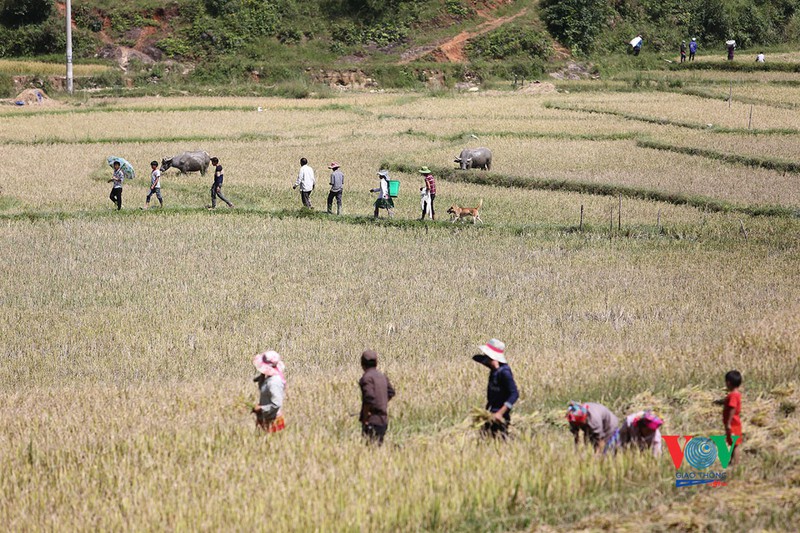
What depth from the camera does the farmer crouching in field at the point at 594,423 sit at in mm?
7848

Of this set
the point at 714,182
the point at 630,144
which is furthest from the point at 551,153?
the point at 714,182

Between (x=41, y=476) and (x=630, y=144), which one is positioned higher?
(x=630, y=144)

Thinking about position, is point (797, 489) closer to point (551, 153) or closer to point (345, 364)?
point (345, 364)

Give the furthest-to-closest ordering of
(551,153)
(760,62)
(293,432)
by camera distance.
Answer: (760,62)
(551,153)
(293,432)

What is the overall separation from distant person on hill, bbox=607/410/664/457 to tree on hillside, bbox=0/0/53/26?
179 ft

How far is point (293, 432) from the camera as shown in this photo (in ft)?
29.1

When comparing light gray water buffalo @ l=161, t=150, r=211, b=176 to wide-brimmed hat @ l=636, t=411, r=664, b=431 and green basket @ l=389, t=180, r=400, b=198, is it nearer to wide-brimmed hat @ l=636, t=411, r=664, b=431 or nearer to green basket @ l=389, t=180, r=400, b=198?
green basket @ l=389, t=180, r=400, b=198

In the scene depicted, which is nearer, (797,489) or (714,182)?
(797,489)

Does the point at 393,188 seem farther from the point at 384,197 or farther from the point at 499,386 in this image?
the point at 499,386

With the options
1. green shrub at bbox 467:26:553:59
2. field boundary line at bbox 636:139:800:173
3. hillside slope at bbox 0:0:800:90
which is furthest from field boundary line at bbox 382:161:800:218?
green shrub at bbox 467:26:553:59

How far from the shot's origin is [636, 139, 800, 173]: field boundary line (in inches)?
1037

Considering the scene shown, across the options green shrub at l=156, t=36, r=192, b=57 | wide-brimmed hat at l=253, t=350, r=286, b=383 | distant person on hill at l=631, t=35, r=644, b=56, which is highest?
distant person on hill at l=631, t=35, r=644, b=56

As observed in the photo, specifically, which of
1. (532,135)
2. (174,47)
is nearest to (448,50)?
(174,47)

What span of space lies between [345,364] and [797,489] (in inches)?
232
